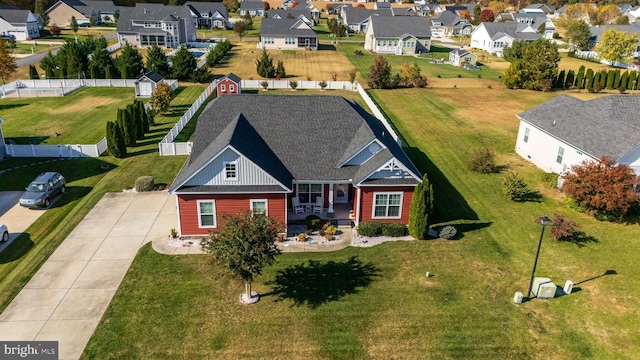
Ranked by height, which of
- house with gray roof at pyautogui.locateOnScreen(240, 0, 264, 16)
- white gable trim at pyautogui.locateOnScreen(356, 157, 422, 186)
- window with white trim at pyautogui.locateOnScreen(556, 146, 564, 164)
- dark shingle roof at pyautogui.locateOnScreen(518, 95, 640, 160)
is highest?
house with gray roof at pyautogui.locateOnScreen(240, 0, 264, 16)

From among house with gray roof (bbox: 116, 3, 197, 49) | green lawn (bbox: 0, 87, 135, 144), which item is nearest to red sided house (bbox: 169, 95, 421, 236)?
green lawn (bbox: 0, 87, 135, 144)

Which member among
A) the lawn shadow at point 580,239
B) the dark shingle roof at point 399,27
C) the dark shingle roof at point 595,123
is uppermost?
the dark shingle roof at point 399,27

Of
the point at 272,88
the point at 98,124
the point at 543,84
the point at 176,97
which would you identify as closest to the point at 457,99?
the point at 543,84

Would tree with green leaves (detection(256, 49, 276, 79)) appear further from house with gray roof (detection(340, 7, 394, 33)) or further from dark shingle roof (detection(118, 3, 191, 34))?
house with gray roof (detection(340, 7, 394, 33))

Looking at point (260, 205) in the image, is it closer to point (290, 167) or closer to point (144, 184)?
point (290, 167)

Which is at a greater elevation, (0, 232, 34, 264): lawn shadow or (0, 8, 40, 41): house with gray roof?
(0, 8, 40, 41): house with gray roof

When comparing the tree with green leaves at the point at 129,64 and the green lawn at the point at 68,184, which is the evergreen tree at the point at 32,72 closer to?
the tree with green leaves at the point at 129,64

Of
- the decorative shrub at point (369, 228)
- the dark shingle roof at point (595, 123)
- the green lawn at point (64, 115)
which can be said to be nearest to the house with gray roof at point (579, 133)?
the dark shingle roof at point (595, 123)
